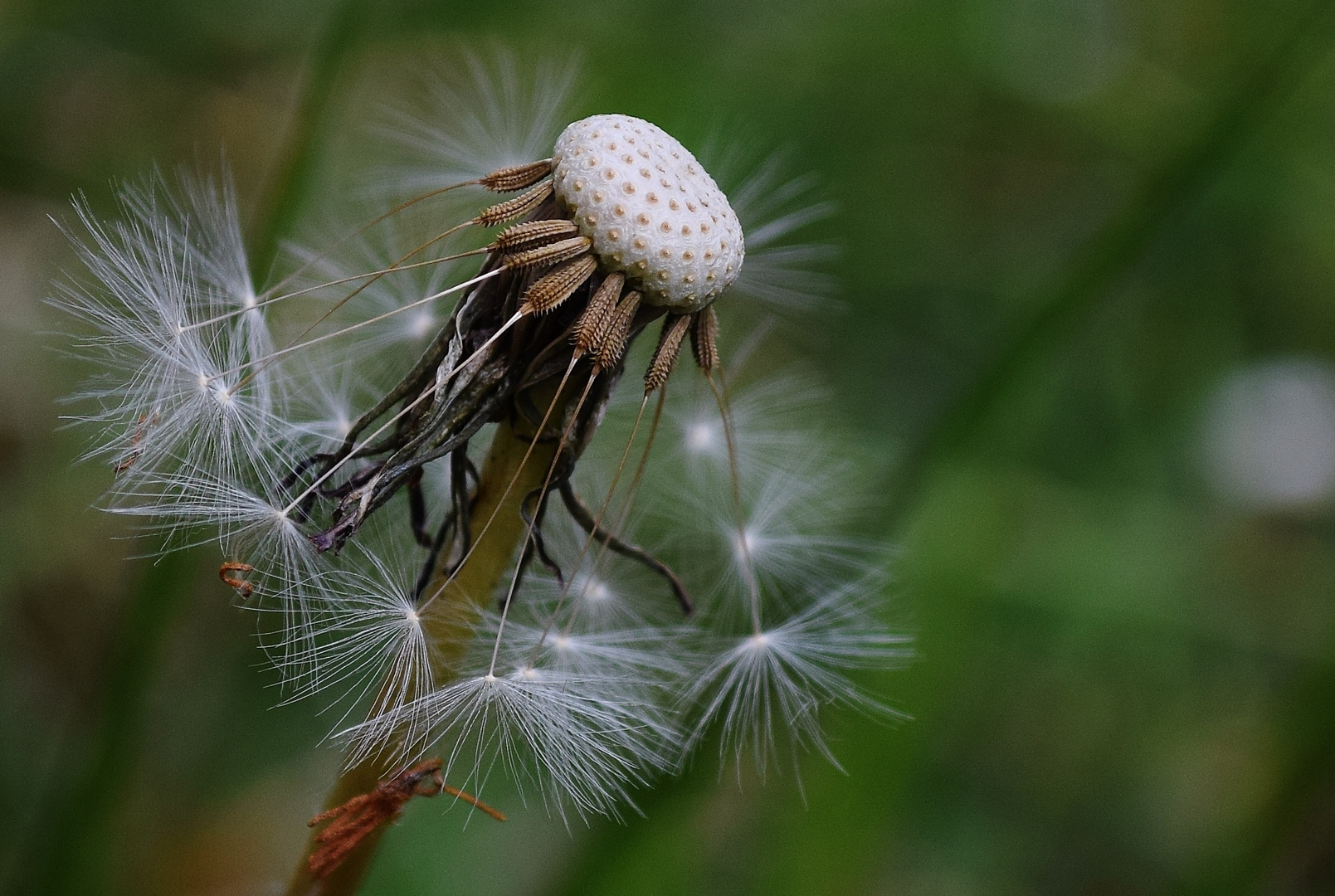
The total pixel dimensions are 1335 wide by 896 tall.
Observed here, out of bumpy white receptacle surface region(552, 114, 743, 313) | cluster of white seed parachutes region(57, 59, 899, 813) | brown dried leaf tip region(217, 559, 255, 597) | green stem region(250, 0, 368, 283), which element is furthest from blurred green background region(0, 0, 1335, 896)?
bumpy white receptacle surface region(552, 114, 743, 313)

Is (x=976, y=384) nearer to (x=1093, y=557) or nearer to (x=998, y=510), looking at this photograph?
(x=998, y=510)

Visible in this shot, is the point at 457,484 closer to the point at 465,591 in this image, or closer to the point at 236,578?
the point at 465,591

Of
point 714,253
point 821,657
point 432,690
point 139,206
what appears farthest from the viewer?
point 821,657

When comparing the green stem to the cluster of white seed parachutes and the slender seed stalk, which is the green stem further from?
the slender seed stalk

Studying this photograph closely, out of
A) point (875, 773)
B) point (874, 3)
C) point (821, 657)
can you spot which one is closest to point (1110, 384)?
point (874, 3)

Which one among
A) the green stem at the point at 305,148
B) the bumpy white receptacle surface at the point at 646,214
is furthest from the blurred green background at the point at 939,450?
→ the bumpy white receptacle surface at the point at 646,214

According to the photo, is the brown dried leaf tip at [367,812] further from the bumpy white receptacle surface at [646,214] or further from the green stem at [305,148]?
the green stem at [305,148]

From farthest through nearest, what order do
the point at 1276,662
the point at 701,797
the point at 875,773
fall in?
the point at 1276,662, the point at 875,773, the point at 701,797
